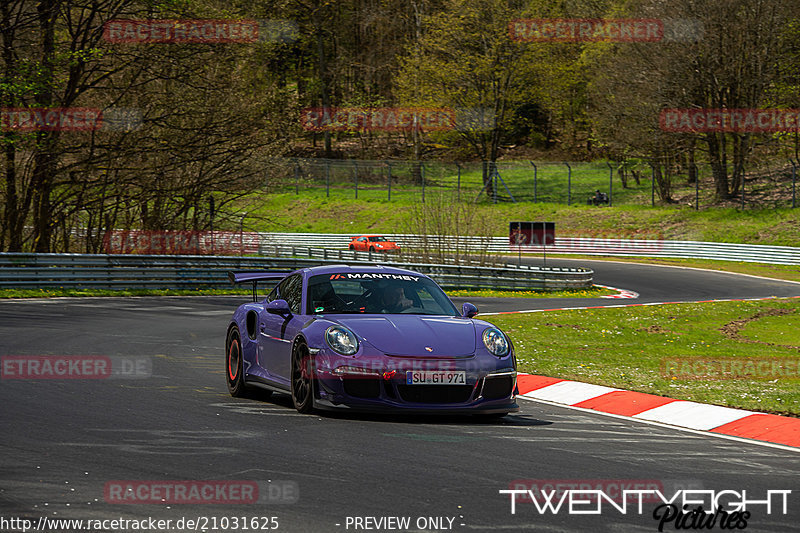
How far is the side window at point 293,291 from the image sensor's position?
10023 millimetres

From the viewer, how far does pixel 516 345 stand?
1634 centimetres

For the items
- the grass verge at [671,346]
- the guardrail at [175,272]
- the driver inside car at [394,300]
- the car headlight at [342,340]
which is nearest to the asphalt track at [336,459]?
the car headlight at [342,340]

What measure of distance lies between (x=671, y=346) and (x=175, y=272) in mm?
16029

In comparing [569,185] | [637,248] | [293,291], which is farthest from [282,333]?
[569,185]

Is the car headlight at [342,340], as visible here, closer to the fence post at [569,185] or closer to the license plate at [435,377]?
the license plate at [435,377]

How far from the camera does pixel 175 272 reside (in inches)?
1124

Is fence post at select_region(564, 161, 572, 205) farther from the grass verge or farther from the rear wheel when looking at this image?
the rear wheel

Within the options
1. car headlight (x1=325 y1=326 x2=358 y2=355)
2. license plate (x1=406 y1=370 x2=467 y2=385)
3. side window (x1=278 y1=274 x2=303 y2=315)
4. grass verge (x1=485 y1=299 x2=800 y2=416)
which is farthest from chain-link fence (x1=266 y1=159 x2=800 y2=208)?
license plate (x1=406 y1=370 x2=467 y2=385)

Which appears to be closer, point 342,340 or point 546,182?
point 342,340

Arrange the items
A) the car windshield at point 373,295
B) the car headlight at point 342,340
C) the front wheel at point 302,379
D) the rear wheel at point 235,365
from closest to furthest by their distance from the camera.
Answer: the car headlight at point 342,340
the front wheel at point 302,379
the car windshield at point 373,295
the rear wheel at point 235,365

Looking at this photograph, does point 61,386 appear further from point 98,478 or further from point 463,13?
point 463,13

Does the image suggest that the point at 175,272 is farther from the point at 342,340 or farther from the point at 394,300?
the point at 342,340

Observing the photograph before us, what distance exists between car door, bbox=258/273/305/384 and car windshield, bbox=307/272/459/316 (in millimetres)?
225

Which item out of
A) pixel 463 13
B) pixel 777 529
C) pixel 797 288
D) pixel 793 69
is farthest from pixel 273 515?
pixel 463 13
